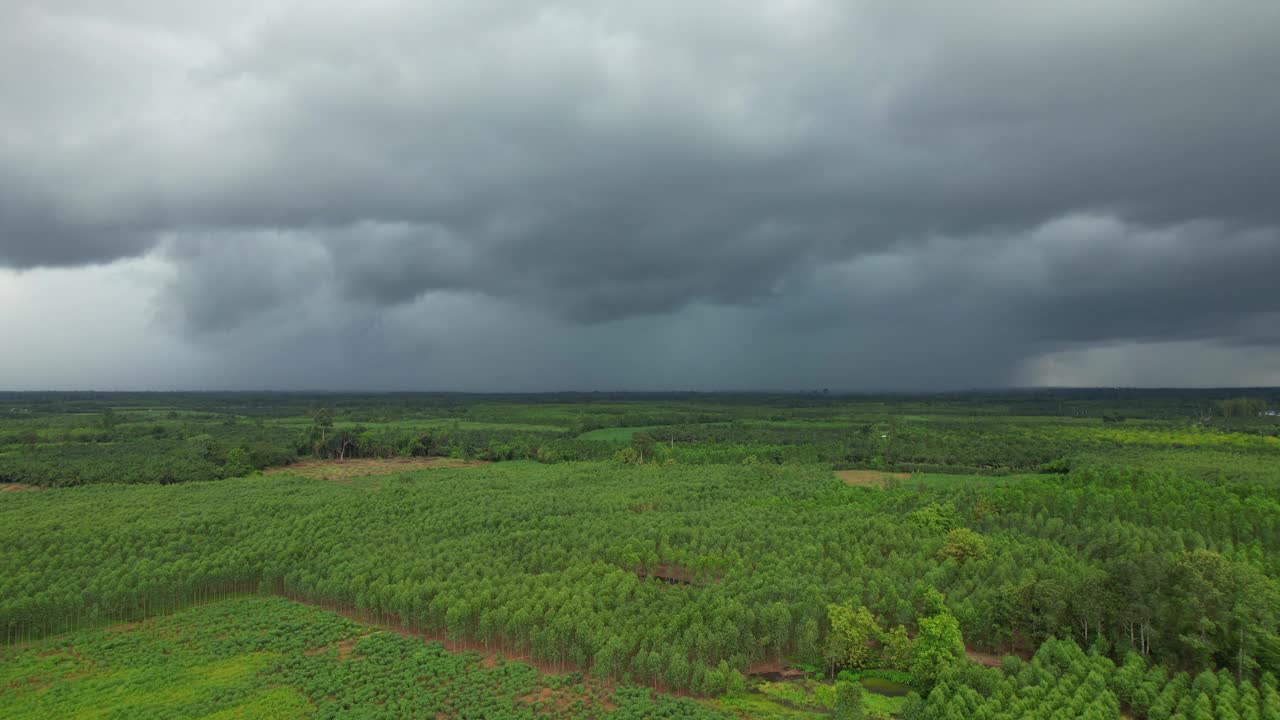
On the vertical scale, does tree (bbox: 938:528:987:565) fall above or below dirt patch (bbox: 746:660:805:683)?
above

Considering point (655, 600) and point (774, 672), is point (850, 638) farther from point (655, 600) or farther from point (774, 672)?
point (655, 600)

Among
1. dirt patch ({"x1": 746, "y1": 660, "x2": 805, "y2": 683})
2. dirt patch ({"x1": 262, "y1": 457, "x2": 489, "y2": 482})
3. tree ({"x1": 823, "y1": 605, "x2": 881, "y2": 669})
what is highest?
tree ({"x1": 823, "y1": 605, "x2": 881, "y2": 669})

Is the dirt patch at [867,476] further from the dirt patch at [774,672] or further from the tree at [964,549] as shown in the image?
the dirt patch at [774,672]

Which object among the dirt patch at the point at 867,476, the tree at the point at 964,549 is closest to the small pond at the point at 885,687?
the tree at the point at 964,549

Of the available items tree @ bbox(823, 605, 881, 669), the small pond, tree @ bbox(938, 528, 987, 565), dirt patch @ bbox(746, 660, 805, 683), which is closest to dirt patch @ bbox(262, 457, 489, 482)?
dirt patch @ bbox(746, 660, 805, 683)

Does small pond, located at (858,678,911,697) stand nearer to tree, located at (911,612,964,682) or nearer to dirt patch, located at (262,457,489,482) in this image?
tree, located at (911,612,964,682)

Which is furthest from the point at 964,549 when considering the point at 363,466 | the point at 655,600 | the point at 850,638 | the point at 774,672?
the point at 363,466

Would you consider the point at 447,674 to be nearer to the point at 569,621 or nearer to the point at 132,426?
the point at 569,621
